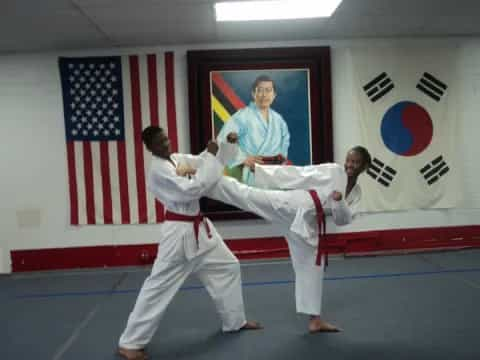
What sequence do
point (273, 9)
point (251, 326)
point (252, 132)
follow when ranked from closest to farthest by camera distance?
1. point (251, 326)
2. point (273, 9)
3. point (252, 132)

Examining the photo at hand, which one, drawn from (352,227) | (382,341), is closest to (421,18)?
(352,227)

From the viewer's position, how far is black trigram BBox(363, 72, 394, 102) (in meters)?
4.89

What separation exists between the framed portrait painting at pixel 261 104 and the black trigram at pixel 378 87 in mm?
475

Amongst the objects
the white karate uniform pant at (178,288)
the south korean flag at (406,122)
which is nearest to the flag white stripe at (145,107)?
the white karate uniform pant at (178,288)

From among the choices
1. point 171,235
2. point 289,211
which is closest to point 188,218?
point 171,235

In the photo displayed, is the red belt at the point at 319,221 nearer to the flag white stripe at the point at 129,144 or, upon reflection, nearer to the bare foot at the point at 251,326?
the bare foot at the point at 251,326

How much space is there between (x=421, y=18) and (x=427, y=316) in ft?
9.39

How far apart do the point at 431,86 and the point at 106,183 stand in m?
3.78

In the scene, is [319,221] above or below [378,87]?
below

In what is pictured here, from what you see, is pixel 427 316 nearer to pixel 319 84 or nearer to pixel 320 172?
pixel 320 172

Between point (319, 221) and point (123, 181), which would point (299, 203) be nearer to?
point (319, 221)

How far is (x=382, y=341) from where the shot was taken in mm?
2658

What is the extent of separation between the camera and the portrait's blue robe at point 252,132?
15.6ft

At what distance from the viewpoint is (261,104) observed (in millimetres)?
4773
